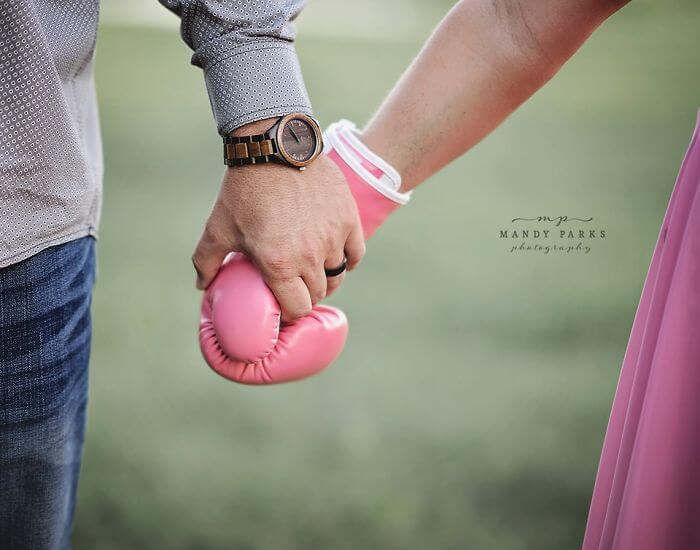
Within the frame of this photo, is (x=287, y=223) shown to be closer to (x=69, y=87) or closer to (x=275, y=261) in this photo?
(x=275, y=261)

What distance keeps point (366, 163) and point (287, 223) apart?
0.25 metres

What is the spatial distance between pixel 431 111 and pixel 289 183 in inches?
11.7

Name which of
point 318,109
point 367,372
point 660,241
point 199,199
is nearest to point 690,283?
point 660,241

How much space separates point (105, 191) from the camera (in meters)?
5.20

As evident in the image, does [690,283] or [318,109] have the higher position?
[318,109]

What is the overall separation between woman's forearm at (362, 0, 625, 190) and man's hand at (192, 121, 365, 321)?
0.20 metres

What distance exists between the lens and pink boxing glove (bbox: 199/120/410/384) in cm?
114

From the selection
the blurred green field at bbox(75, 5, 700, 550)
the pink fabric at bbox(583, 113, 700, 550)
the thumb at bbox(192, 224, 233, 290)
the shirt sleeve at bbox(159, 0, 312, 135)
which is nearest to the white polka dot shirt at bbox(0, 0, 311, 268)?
the shirt sleeve at bbox(159, 0, 312, 135)

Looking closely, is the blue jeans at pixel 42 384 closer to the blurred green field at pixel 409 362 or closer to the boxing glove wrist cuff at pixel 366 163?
the boxing glove wrist cuff at pixel 366 163

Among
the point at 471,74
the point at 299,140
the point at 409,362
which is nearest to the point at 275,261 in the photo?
the point at 299,140

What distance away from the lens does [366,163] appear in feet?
4.10

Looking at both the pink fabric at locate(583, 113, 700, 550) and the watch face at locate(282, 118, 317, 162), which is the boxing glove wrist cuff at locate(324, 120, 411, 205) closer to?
the watch face at locate(282, 118, 317, 162)

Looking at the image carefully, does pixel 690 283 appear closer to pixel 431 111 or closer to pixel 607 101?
pixel 431 111

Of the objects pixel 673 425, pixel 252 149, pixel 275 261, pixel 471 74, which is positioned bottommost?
pixel 673 425
